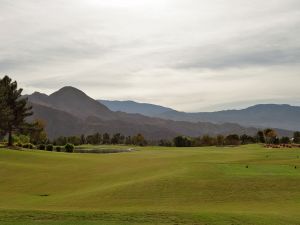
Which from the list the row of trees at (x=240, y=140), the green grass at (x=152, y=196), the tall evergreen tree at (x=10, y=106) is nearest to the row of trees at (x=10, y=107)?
the tall evergreen tree at (x=10, y=106)

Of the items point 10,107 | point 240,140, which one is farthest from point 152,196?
point 240,140

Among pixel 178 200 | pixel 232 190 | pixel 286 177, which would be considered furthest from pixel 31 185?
pixel 286 177

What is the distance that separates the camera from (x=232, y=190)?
92.7 ft

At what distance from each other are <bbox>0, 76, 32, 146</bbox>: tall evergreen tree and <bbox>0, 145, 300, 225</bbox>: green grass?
102 feet

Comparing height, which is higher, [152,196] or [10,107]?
[10,107]

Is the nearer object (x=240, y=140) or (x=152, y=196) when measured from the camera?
(x=152, y=196)

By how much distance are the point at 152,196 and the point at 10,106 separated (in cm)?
5406

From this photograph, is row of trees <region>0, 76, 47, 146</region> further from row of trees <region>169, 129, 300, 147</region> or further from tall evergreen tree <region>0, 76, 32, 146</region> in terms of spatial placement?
row of trees <region>169, 129, 300, 147</region>

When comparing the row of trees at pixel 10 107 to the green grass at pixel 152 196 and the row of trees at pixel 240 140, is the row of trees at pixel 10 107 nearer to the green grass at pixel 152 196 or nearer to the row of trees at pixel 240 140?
the green grass at pixel 152 196

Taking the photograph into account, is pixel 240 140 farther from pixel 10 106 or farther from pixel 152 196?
pixel 152 196

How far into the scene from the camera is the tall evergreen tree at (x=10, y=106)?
71500mm

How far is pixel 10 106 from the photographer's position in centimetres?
7525

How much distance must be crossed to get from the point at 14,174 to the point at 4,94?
35.6m

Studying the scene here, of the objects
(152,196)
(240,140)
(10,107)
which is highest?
(10,107)
